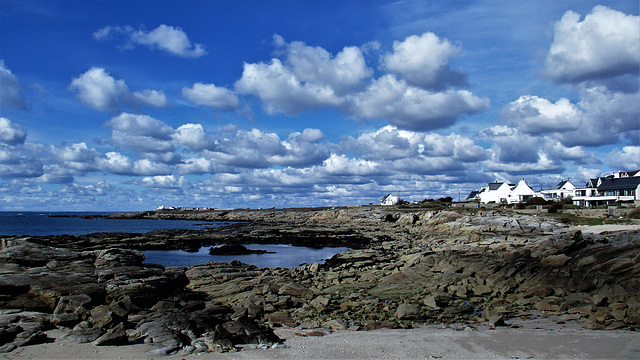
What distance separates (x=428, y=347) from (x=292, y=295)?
29.5 ft

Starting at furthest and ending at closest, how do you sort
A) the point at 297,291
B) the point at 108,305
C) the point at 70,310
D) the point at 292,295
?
the point at 297,291 → the point at 292,295 → the point at 108,305 → the point at 70,310

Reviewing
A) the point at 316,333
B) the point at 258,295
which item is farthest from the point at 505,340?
the point at 258,295

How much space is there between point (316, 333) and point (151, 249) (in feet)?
131

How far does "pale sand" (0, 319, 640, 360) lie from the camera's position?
484 inches

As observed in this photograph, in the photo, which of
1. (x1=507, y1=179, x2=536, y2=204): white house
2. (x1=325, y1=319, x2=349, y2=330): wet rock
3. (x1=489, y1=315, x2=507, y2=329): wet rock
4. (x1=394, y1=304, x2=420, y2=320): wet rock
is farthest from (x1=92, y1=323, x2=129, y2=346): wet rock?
(x1=507, y1=179, x2=536, y2=204): white house

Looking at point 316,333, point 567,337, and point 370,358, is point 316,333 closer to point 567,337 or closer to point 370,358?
point 370,358

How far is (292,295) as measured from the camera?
20484mm

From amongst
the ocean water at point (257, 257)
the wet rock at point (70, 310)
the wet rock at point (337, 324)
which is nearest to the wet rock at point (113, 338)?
the wet rock at point (70, 310)

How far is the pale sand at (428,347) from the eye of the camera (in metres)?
12.3

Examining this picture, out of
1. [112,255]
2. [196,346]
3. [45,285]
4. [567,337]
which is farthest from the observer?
[112,255]

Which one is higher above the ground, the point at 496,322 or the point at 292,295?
the point at 496,322

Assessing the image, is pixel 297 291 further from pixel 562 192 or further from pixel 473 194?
pixel 473 194

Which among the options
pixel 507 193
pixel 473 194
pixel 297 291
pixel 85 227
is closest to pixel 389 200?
pixel 473 194

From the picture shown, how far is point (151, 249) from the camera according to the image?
4884 centimetres
